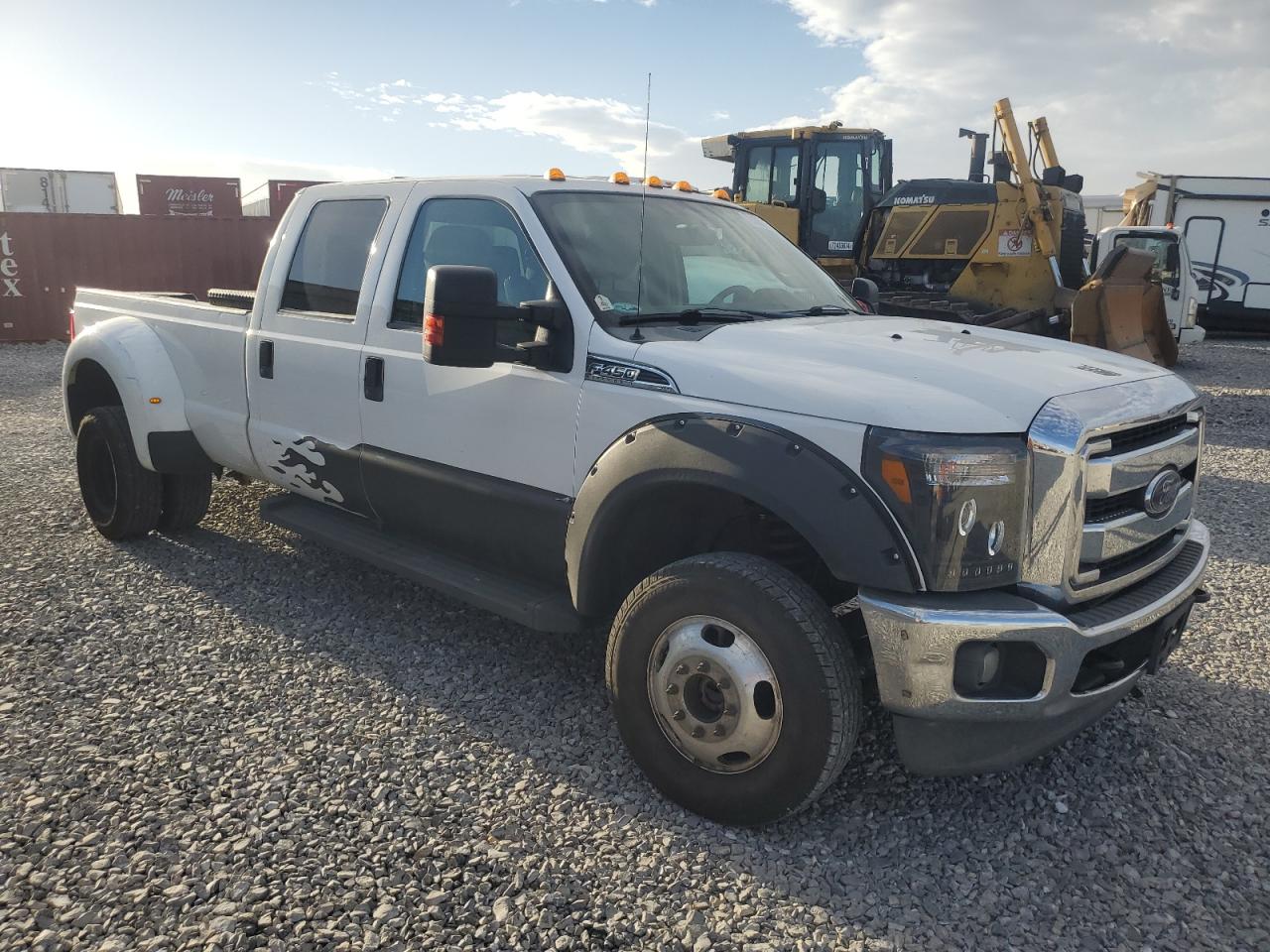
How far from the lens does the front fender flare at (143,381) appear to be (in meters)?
4.76

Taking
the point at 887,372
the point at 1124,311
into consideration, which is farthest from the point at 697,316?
the point at 1124,311

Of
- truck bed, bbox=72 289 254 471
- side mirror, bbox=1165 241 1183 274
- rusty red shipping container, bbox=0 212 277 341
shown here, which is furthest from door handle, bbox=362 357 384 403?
side mirror, bbox=1165 241 1183 274

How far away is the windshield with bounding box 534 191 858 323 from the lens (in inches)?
130

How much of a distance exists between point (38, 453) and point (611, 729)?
21.8 feet

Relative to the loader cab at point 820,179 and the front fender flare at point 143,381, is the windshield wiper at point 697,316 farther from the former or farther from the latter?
the loader cab at point 820,179

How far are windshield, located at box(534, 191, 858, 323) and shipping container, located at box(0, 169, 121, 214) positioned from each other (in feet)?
115

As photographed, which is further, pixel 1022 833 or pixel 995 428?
pixel 1022 833

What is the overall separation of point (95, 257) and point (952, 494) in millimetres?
17750

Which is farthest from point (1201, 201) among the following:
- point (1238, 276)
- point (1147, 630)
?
point (1147, 630)

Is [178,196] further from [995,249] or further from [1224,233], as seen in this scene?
[1224,233]

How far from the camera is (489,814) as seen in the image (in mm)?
2820

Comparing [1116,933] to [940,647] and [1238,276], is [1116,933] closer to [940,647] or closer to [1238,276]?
[940,647]

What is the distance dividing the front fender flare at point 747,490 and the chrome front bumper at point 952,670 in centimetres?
11

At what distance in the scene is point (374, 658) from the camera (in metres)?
3.88
